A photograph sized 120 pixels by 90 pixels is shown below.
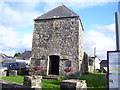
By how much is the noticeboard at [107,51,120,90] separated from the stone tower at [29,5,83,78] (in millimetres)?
9127

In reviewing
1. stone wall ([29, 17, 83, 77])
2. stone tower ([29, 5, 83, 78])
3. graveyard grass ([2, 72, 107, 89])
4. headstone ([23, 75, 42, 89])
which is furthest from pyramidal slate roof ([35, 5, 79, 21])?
headstone ([23, 75, 42, 89])

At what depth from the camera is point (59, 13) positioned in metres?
16.5

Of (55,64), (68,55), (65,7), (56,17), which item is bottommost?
(55,64)

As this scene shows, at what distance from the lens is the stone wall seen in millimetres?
14797

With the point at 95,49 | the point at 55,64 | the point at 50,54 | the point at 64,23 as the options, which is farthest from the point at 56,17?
the point at 95,49

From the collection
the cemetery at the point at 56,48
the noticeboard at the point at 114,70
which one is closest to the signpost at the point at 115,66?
→ the noticeboard at the point at 114,70

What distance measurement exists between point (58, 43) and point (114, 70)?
35.0ft

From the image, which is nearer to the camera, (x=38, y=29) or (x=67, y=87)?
(x=67, y=87)

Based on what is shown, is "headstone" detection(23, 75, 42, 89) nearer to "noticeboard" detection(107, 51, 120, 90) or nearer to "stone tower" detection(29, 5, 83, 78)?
"noticeboard" detection(107, 51, 120, 90)

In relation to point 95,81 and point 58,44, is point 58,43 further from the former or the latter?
point 95,81

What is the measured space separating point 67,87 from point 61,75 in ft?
29.3

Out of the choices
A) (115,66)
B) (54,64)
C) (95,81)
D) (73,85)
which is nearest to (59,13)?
(54,64)

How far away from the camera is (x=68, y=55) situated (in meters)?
14.9

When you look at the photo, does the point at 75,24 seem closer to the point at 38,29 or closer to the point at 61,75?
the point at 38,29
